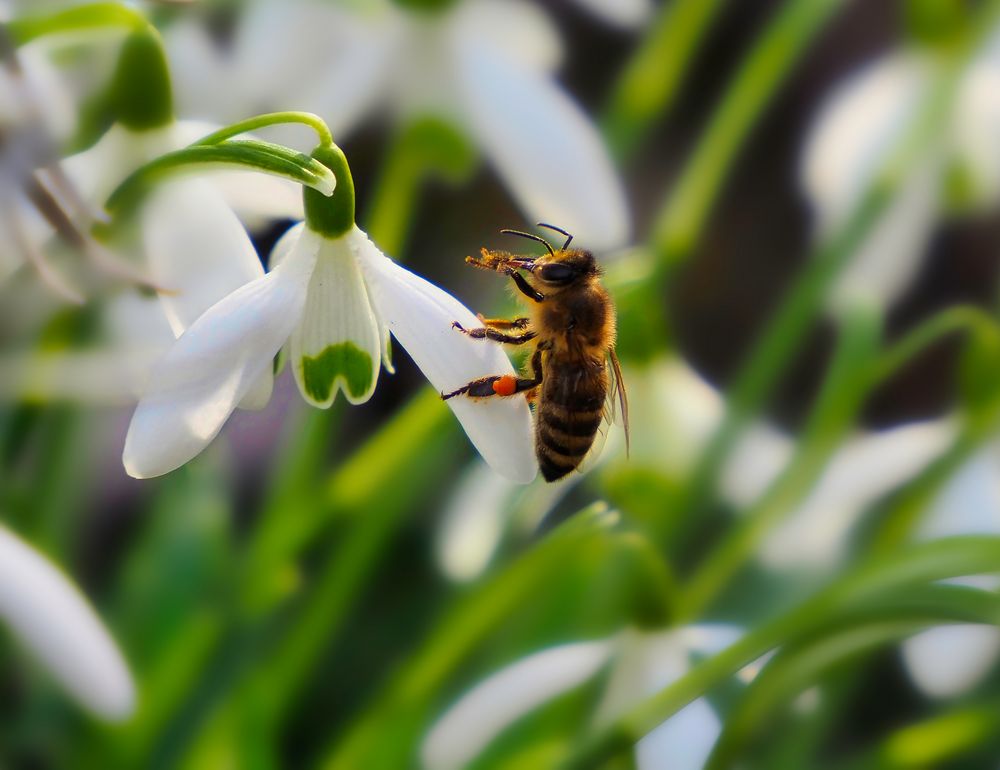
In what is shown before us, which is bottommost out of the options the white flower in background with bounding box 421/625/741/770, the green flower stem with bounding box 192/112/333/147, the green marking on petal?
the white flower in background with bounding box 421/625/741/770

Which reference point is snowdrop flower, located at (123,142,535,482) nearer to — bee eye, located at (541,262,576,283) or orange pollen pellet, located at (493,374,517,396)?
orange pollen pellet, located at (493,374,517,396)

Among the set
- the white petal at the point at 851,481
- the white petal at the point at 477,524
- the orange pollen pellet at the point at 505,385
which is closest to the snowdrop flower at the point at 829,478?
the white petal at the point at 851,481

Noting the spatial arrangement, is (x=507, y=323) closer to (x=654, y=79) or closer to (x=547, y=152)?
(x=547, y=152)

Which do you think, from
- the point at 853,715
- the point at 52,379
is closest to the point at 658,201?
the point at 853,715

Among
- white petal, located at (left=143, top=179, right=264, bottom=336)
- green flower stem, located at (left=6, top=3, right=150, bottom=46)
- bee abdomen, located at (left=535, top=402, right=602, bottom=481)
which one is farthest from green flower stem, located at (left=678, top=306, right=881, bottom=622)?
green flower stem, located at (left=6, top=3, right=150, bottom=46)

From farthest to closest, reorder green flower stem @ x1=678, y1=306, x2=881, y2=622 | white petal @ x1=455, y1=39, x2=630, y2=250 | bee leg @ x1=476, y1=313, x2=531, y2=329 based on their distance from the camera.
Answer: green flower stem @ x1=678, y1=306, x2=881, y2=622 < white petal @ x1=455, y1=39, x2=630, y2=250 < bee leg @ x1=476, y1=313, x2=531, y2=329

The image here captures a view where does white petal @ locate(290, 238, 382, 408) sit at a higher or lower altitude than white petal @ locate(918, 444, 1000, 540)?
higher

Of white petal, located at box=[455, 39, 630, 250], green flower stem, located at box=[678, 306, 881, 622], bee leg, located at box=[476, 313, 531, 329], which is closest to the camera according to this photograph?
bee leg, located at box=[476, 313, 531, 329]

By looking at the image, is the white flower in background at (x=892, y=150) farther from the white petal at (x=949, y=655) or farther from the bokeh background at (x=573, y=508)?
the white petal at (x=949, y=655)
